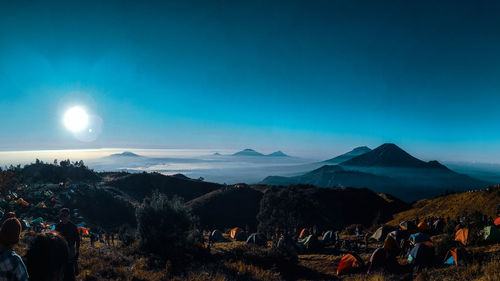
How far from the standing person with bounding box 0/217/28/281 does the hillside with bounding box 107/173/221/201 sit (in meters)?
51.9

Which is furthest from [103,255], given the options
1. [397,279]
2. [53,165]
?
[53,165]

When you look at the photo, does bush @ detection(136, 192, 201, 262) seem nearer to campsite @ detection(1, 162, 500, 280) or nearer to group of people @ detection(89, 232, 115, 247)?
campsite @ detection(1, 162, 500, 280)

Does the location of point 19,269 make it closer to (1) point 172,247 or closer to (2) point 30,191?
(1) point 172,247

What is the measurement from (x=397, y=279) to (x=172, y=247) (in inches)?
359

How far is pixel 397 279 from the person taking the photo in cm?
853

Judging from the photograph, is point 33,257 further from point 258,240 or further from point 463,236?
point 258,240

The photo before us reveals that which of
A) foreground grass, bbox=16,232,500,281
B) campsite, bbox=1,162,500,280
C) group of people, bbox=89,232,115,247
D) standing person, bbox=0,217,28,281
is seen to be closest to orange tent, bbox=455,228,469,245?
campsite, bbox=1,162,500,280

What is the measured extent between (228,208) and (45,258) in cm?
4178

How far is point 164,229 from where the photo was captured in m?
12.0

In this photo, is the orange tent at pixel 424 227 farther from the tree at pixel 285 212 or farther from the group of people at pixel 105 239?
the group of people at pixel 105 239

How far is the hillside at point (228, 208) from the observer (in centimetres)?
3906

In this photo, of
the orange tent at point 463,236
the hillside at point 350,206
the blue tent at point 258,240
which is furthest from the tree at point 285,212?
the hillside at point 350,206

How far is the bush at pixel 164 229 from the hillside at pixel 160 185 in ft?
137

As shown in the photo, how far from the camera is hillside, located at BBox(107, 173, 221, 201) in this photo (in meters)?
52.8
